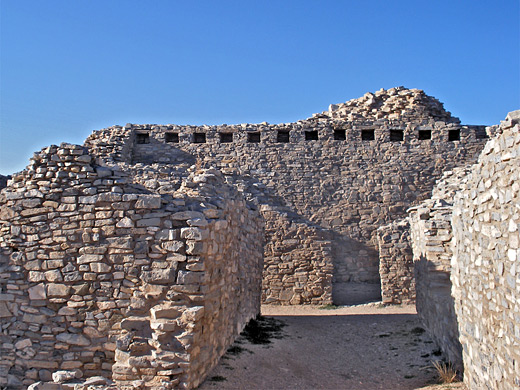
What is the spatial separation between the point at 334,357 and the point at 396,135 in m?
11.4

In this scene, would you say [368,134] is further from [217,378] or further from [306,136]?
[217,378]

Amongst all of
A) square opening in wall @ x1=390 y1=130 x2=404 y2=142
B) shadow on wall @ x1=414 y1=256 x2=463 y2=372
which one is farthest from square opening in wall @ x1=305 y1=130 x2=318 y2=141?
shadow on wall @ x1=414 y1=256 x2=463 y2=372

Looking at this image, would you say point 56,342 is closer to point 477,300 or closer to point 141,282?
point 141,282

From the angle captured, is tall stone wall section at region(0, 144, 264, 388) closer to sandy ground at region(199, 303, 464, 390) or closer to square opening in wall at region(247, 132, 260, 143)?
sandy ground at region(199, 303, 464, 390)

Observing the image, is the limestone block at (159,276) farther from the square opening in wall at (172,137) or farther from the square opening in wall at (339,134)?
the square opening in wall at (339,134)

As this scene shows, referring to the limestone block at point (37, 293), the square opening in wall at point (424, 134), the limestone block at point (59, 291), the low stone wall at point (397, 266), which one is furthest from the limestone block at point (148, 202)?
the square opening in wall at point (424, 134)

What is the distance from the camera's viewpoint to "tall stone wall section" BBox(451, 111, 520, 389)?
4.45 metres

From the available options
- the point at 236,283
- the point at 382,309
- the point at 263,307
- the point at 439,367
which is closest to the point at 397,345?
the point at 439,367

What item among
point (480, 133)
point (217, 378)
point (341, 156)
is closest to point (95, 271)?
point (217, 378)

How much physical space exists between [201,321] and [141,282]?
38.2 inches

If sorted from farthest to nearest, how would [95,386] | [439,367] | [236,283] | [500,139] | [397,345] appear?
[397,345] < [236,283] < [439,367] < [95,386] < [500,139]

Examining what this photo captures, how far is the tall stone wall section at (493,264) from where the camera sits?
175 inches

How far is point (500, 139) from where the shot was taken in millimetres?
4766

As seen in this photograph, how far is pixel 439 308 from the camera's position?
28.2 feet
